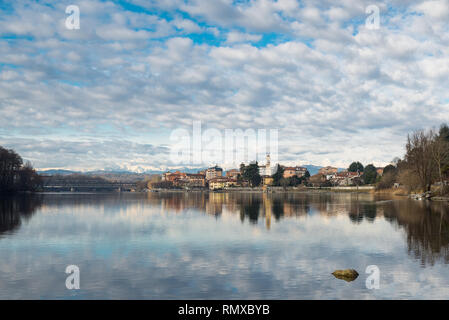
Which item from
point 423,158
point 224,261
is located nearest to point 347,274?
point 224,261

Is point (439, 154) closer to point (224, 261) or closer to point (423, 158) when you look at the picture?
point (423, 158)

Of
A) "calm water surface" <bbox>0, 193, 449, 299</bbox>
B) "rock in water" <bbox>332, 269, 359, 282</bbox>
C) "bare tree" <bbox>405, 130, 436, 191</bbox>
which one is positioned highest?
"bare tree" <bbox>405, 130, 436, 191</bbox>

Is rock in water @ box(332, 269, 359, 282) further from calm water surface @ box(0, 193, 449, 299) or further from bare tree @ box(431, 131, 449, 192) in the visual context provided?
bare tree @ box(431, 131, 449, 192)

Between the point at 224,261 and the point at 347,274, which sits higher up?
the point at 347,274

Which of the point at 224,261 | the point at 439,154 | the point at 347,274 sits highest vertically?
the point at 439,154

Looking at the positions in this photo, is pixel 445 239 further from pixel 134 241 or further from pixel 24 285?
pixel 24 285

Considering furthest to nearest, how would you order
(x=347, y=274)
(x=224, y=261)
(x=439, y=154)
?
(x=439, y=154)
(x=224, y=261)
(x=347, y=274)

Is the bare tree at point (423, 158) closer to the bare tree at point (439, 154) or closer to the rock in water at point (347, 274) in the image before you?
the bare tree at point (439, 154)

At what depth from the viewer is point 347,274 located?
14523 millimetres

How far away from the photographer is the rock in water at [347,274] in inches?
563

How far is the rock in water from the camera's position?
1430 centimetres

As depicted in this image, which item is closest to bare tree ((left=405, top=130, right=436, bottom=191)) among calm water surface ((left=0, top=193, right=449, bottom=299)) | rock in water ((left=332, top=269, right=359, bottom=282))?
calm water surface ((left=0, top=193, right=449, bottom=299))

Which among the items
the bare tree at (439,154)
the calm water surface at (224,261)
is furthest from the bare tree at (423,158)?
the calm water surface at (224,261)

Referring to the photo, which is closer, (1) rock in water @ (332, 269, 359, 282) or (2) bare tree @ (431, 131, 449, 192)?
(1) rock in water @ (332, 269, 359, 282)
